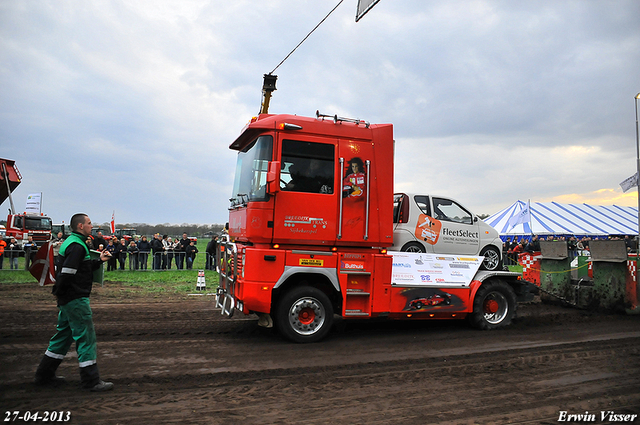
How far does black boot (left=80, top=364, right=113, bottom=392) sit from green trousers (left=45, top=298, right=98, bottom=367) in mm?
59

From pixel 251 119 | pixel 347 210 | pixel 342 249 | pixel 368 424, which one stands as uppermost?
pixel 251 119

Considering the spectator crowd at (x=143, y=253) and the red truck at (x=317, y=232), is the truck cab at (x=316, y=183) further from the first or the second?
the spectator crowd at (x=143, y=253)

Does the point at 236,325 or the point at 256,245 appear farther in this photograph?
the point at 236,325

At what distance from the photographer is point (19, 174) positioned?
48.9ft

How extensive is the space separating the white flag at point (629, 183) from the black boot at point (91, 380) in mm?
24293

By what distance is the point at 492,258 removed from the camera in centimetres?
912

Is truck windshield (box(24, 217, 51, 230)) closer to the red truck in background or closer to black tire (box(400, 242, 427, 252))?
the red truck in background

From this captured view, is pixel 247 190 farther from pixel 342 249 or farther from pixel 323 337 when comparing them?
pixel 323 337

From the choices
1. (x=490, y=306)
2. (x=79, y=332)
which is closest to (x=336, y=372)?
(x=79, y=332)

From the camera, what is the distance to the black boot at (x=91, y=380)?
4578 millimetres

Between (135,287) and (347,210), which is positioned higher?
(347,210)

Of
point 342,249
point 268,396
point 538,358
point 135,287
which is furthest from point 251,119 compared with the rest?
point 135,287

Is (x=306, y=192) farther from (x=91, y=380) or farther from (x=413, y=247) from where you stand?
(x=91, y=380)

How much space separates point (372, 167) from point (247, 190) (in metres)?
2.16
